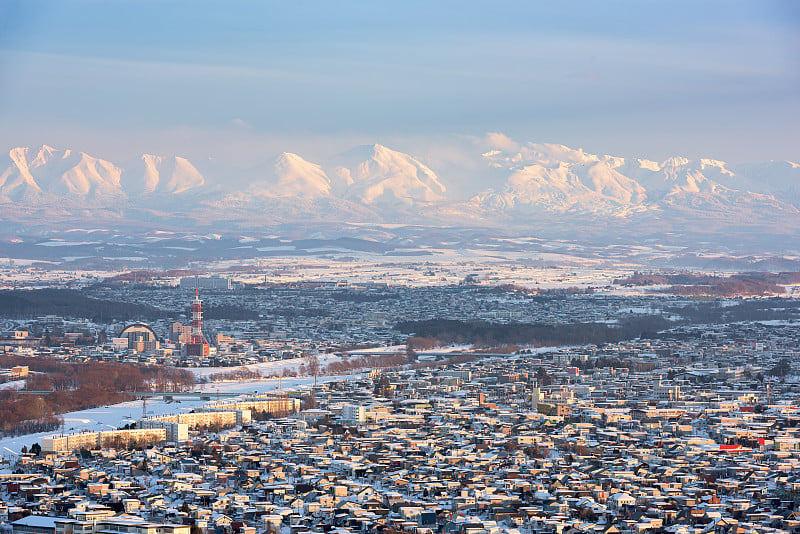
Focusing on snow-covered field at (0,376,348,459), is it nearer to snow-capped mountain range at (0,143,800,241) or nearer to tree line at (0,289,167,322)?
tree line at (0,289,167,322)

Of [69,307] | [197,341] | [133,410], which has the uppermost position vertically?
[69,307]

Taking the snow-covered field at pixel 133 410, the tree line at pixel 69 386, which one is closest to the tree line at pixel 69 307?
the tree line at pixel 69 386

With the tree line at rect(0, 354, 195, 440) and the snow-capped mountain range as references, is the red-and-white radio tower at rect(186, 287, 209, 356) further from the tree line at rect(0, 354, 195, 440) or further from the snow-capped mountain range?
the snow-capped mountain range

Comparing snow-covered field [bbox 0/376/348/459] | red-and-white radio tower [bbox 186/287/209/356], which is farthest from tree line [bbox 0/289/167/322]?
snow-covered field [bbox 0/376/348/459]

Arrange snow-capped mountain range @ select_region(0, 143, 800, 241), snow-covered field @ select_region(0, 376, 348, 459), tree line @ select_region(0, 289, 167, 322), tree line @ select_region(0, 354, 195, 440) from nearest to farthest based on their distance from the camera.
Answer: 1. snow-covered field @ select_region(0, 376, 348, 459)
2. tree line @ select_region(0, 354, 195, 440)
3. tree line @ select_region(0, 289, 167, 322)
4. snow-capped mountain range @ select_region(0, 143, 800, 241)

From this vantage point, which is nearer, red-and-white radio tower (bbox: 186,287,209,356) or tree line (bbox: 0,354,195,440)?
tree line (bbox: 0,354,195,440)

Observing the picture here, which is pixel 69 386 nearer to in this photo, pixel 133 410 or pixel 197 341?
pixel 133 410

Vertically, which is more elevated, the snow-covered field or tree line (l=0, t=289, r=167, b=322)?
tree line (l=0, t=289, r=167, b=322)

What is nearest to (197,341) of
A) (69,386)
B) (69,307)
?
(69,386)

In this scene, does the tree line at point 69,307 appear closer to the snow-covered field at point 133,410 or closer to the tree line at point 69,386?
the tree line at point 69,386

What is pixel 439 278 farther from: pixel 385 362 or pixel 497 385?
pixel 497 385

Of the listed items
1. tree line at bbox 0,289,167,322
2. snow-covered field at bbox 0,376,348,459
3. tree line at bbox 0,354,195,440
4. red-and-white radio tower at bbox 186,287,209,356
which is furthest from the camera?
tree line at bbox 0,289,167,322

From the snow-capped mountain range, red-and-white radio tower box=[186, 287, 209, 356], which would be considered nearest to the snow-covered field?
red-and-white radio tower box=[186, 287, 209, 356]

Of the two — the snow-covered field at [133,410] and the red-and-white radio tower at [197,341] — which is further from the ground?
the red-and-white radio tower at [197,341]
